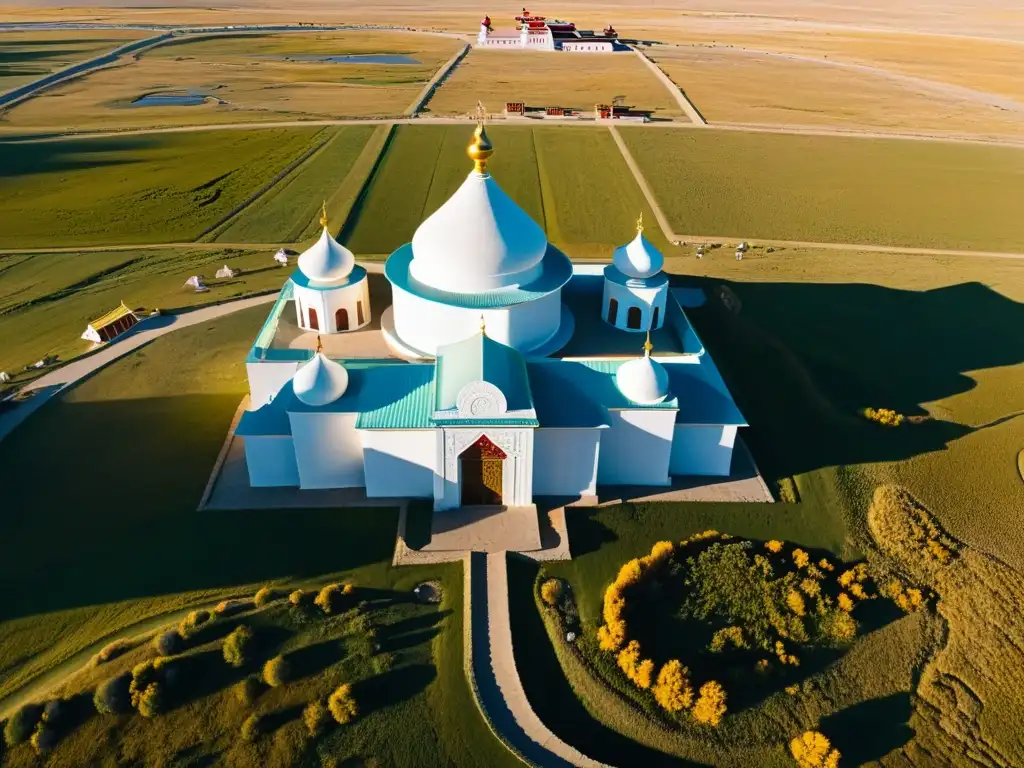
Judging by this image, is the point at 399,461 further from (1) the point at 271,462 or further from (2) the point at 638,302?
(2) the point at 638,302

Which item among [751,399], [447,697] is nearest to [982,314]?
[751,399]

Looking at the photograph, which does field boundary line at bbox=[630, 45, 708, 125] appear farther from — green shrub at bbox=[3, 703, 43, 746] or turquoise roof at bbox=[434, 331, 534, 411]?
green shrub at bbox=[3, 703, 43, 746]

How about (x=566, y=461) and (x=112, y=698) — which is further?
(x=566, y=461)

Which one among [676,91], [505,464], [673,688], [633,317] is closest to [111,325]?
[505,464]

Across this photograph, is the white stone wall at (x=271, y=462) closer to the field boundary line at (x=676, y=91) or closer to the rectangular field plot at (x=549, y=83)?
the rectangular field plot at (x=549, y=83)

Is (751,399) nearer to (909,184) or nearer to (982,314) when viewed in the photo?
(982,314)

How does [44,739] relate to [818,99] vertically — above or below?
above

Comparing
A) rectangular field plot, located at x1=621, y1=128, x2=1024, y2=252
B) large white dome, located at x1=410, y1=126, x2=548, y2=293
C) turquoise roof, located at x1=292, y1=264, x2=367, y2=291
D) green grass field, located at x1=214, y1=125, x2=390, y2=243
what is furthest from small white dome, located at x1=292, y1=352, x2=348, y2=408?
rectangular field plot, located at x1=621, y1=128, x2=1024, y2=252
